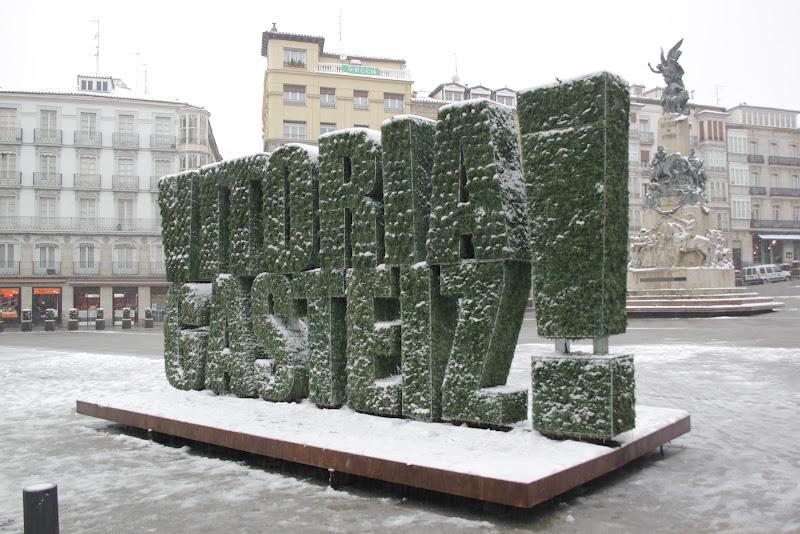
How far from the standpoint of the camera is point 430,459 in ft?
17.0

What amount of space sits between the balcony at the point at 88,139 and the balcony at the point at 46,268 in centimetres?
805

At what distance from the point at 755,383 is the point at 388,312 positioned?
20.3 ft

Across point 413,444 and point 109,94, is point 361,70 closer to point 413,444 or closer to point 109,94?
point 109,94

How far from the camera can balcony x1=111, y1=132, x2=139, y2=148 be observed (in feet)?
156

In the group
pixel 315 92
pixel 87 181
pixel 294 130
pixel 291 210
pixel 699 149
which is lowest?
pixel 291 210

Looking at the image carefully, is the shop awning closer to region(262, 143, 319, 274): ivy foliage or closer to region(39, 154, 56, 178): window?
region(39, 154, 56, 178): window

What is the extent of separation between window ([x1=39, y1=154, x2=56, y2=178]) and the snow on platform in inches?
1724

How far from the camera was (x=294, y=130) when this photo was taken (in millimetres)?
47219

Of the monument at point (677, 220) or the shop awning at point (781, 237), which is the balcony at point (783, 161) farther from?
the monument at point (677, 220)

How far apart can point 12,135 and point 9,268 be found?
870 centimetres

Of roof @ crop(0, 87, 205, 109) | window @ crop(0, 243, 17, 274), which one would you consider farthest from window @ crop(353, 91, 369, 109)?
window @ crop(0, 243, 17, 274)

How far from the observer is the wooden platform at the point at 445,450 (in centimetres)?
471

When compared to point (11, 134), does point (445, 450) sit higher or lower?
lower

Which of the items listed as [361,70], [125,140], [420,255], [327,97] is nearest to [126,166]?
Answer: [125,140]
